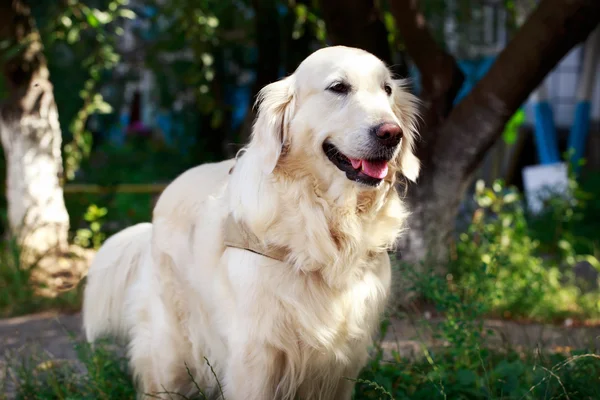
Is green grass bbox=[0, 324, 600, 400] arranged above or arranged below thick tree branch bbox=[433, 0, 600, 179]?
below

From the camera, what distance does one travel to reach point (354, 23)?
572 cm

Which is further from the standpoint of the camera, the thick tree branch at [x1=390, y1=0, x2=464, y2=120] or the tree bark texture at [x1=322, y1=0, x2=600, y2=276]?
the thick tree branch at [x1=390, y1=0, x2=464, y2=120]

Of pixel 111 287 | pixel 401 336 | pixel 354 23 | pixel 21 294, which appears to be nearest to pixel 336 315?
pixel 111 287

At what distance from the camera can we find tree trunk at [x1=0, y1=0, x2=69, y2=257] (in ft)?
20.3

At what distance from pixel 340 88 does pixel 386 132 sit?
0.29 m

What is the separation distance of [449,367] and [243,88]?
8138 millimetres

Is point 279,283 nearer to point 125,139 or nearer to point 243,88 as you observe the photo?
point 243,88

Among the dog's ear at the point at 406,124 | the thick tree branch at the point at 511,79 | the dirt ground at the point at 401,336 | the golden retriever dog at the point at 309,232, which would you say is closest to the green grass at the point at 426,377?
the dirt ground at the point at 401,336

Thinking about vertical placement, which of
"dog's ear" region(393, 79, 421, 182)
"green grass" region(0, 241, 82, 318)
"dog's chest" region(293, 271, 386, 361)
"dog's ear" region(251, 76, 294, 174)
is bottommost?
"green grass" region(0, 241, 82, 318)

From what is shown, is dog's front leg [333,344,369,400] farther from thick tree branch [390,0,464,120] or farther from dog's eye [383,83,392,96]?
thick tree branch [390,0,464,120]

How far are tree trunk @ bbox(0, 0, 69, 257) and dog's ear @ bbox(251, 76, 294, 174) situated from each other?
3707 mm

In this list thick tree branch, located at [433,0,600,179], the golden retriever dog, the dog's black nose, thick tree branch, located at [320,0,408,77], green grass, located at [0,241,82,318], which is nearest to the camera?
the dog's black nose

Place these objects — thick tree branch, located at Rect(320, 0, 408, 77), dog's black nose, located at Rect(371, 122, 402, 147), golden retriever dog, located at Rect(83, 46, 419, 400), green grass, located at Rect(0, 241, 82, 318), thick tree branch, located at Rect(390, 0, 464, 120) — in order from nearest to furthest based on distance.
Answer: dog's black nose, located at Rect(371, 122, 402, 147), golden retriever dog, located at Rect(83, 46, 419, 400), thick tree branch, located at Rect(390, 0, 464, 120), green grass, located at Rect(0, 241, 82, 318), thick tree branch, located at Rect(320, 0, 408, 77)

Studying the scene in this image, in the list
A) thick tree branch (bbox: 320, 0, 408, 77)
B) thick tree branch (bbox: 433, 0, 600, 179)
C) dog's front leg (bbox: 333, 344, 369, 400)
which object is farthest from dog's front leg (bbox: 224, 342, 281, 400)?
thick tree branch (bbox: 320, 0, 408, 77)
